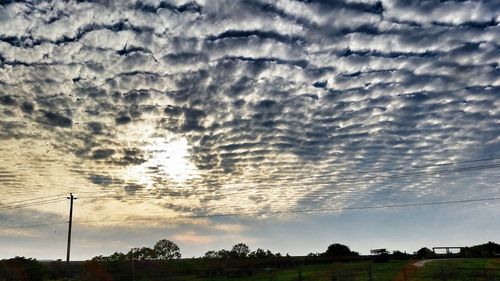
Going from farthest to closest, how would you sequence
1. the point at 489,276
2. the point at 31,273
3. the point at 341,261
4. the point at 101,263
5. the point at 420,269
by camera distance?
the point at 341,261 < the point at 101,263 < the point at 31,273 < the point at 420,269 < the point at 489,276

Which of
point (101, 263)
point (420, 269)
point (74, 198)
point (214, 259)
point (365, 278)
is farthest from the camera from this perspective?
point (214, 259)

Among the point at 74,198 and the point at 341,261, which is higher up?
the point at 74,198

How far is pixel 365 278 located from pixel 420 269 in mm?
10719

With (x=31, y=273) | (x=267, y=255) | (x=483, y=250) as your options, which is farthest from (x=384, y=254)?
(x=31, y=273)

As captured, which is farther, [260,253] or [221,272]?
[260,253]

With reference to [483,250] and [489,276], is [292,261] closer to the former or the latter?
[483,250]

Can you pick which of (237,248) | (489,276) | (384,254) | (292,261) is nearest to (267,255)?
(237,248)

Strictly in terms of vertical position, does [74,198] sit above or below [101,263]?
above

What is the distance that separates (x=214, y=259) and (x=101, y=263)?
39.1m

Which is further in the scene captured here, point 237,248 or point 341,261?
point 237,248

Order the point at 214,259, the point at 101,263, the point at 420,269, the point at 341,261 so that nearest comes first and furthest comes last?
the point at 420,269, the point at 101,263, the point at 341,261, the point at 214,259

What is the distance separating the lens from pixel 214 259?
110938 mm

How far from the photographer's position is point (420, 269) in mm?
56344

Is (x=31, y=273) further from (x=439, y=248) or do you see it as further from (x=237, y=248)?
(x=439, y=248)
